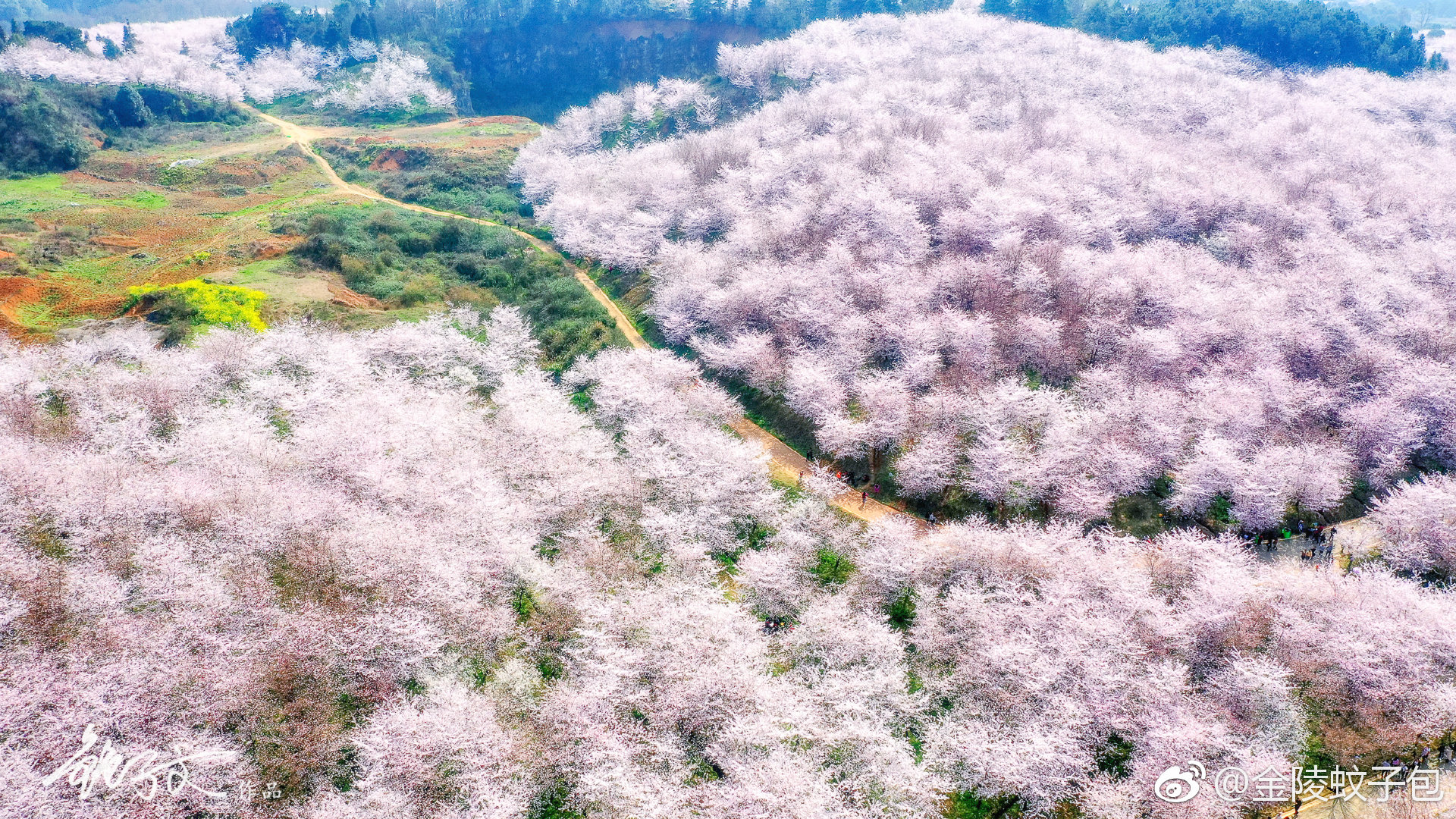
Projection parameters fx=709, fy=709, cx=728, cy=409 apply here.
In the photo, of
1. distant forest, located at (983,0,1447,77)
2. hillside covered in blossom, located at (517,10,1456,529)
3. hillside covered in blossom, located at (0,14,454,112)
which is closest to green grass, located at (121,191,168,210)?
hillside covered in blossom, located at (517,10,1456,529)

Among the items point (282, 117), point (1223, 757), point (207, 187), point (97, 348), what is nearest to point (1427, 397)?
point (1223, 757)

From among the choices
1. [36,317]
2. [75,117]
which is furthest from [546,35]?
[36,317]

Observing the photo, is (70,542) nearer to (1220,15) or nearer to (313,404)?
(313,404)

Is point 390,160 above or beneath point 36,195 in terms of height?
beneath

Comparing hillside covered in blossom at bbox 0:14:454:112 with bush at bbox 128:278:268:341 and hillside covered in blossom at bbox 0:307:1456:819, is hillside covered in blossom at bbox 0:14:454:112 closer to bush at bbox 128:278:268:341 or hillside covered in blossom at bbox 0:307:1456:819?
bush at bbox 128:278:268:341

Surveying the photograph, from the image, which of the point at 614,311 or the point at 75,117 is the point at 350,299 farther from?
the point at 75,117

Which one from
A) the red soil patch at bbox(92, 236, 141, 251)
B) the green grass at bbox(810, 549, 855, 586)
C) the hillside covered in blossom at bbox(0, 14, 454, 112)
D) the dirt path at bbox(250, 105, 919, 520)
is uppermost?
the hillside covered in blossom at bbox(0, 14, 454, 112)
